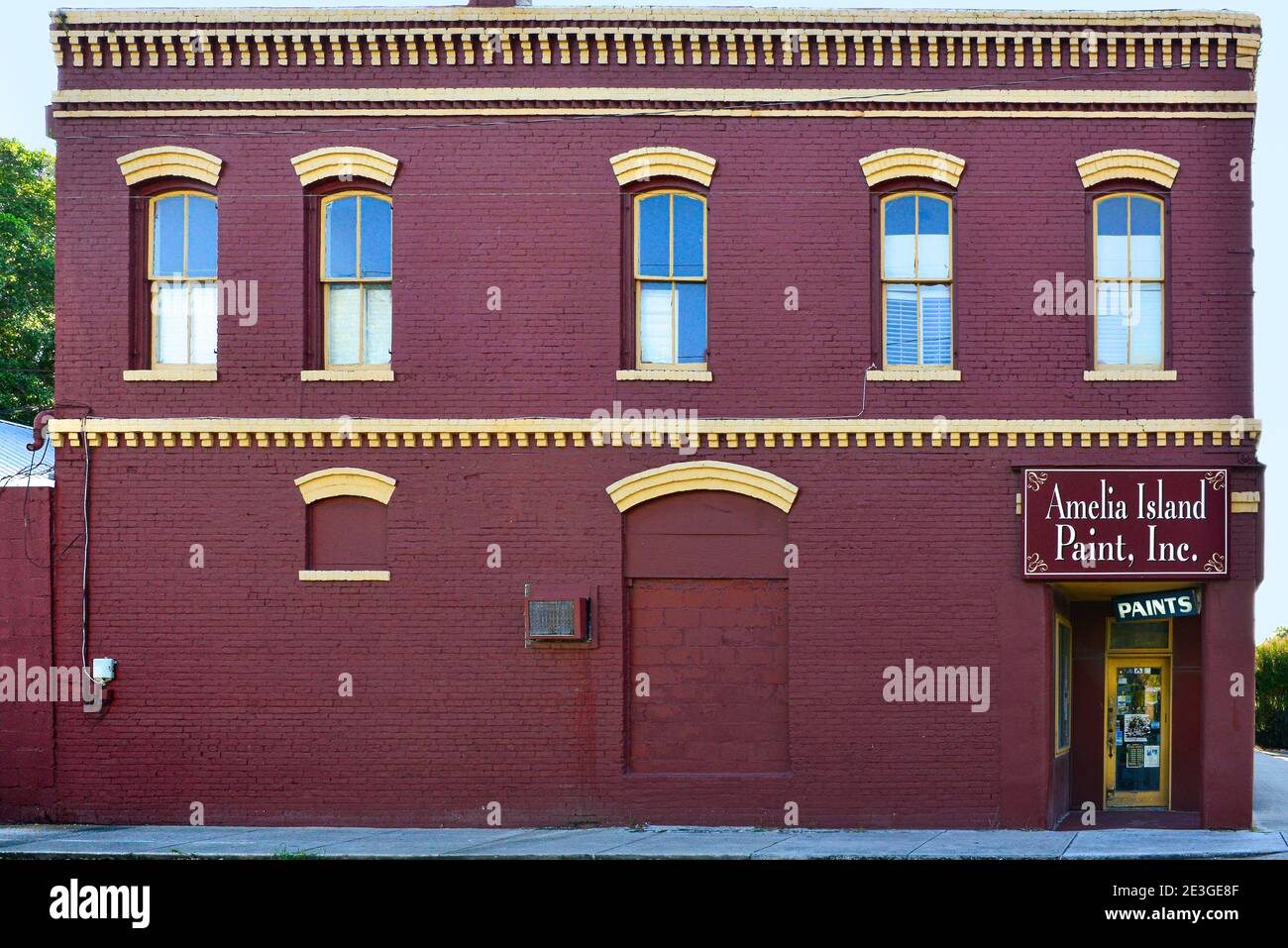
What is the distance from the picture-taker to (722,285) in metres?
17.1

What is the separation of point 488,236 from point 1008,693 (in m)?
7.99

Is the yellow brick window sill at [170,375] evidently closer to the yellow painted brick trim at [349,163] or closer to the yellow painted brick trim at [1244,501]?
the yellow painted brick trim at [349,163]

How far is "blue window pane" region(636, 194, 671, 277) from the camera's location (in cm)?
1733

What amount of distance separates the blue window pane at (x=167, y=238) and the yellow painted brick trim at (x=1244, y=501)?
41.3ft

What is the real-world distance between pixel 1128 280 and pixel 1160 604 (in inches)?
150

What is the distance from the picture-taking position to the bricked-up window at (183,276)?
17531 mm

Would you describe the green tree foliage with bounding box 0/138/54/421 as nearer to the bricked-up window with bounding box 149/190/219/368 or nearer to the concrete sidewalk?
the bricked-up window with bounding box 149/190/219/368

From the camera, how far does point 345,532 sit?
17234 millimetres

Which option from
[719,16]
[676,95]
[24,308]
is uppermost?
[719,16]

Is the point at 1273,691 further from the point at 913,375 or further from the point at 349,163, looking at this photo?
the point at 349,163

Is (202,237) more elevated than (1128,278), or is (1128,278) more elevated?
(202,237)

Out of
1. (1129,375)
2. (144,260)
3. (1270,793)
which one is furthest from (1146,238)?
(144,260)

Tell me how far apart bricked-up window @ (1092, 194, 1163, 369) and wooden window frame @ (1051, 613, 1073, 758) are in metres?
3.30

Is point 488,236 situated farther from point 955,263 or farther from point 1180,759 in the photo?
point 1180,759
